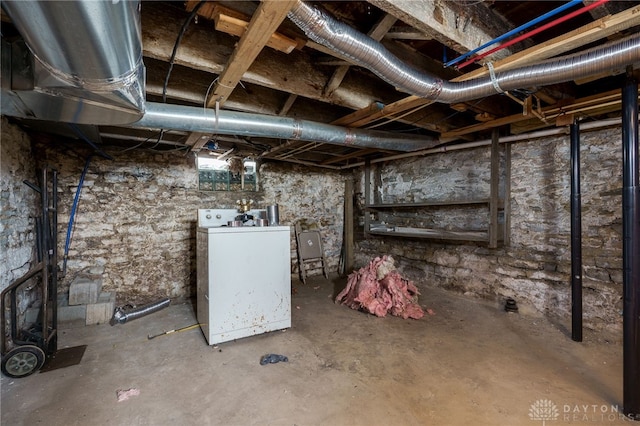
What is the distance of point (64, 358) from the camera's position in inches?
82.3

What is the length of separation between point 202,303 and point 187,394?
91cm

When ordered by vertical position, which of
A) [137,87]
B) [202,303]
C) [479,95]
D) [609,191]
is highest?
[479,95]

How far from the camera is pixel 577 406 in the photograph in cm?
157

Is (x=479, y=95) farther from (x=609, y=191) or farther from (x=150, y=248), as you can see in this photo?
(x=150, y=248)

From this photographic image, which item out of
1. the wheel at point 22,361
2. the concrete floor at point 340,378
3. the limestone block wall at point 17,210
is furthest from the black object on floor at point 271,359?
the limestone block wall at point 17,210

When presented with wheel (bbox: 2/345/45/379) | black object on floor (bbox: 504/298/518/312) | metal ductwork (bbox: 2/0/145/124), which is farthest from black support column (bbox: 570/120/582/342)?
wheel (bbox: 2/345/45/379)

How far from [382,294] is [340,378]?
53.0 inches

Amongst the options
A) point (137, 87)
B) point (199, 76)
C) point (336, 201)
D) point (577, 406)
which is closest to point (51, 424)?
point (137, 87)

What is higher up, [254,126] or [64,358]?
[254,126]

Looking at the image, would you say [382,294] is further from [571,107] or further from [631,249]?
[571,107]

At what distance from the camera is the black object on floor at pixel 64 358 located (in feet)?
6.52

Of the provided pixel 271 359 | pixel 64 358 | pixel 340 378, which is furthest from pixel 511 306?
pixel 64 358

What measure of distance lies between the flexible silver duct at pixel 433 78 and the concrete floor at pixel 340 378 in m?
1.80

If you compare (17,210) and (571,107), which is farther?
(17,210)
